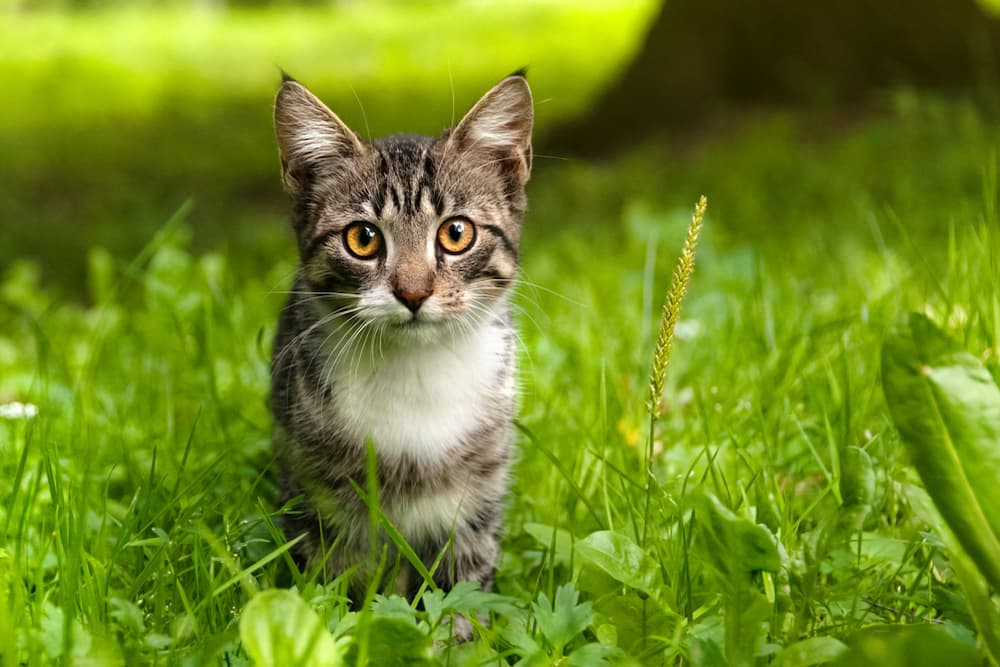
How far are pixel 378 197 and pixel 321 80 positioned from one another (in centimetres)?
1191

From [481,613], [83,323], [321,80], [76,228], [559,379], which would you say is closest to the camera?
[481,613]

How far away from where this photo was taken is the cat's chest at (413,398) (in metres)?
2.42

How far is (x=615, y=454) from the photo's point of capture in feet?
9.07

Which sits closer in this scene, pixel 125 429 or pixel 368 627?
pixel 368 627

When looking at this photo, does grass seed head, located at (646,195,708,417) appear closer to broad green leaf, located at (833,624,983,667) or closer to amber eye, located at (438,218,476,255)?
broad green leaf, located at (833,624,983,667)

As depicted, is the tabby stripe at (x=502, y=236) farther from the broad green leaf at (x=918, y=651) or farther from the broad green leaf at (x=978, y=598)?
the broad green leaf at (x=918, y=651)

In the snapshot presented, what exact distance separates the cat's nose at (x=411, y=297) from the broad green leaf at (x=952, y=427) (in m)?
1.04

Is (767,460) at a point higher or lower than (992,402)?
lower

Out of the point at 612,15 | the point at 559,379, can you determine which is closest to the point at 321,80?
the point at 612,15

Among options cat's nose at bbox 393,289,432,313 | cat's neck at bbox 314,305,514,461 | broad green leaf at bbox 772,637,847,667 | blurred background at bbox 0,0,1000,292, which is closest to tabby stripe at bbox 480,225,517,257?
cat's neck at bbox 314,305,514,461

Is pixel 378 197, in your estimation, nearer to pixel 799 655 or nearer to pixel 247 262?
pixel 799 655

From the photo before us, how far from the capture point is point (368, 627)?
5.62ft

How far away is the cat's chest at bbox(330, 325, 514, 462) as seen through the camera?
2416 mm

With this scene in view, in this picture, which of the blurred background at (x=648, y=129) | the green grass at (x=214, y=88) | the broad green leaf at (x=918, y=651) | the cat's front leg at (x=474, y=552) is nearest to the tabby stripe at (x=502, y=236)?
the blurred background at (x=648, y=129)
